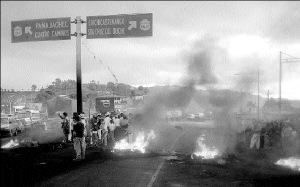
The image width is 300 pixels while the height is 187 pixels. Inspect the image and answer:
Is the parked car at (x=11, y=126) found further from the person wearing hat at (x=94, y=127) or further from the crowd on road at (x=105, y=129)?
the person wearing hat at (x=94, y=127)

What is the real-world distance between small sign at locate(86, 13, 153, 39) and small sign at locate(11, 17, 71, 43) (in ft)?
3.86

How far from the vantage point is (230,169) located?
10.5 m

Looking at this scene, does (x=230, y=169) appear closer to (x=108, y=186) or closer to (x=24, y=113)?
(x=108, y=186)

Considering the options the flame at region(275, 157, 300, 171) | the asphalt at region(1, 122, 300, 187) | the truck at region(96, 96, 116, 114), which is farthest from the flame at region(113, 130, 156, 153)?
the truck at region(96, 96, 116, 114)

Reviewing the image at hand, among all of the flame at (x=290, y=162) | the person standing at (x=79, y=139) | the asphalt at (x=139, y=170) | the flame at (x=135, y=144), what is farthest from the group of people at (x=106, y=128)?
the flame at (x=290, y=162)

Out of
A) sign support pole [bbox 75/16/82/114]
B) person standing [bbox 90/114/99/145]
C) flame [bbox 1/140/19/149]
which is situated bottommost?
flame [bbox 1/140/19/149]

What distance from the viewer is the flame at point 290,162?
1064 centimetres

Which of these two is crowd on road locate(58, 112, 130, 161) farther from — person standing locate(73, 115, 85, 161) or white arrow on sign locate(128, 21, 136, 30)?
white arrow on sign locate(128, 21, 136, 30)

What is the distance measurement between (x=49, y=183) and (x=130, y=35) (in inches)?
416

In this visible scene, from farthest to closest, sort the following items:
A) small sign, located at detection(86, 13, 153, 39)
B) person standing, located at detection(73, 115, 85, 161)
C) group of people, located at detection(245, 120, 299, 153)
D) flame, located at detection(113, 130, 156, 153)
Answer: small sign, located at detection(86, 13, 153, 39)
flame, located at detection(113, 130, 156, 153)
group of people, located at detection(245, 120, 299, 153)
person standing, located at detection(73, 115, 85, 161)

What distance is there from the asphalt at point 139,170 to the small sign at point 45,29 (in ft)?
22.3

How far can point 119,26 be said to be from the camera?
699 inches

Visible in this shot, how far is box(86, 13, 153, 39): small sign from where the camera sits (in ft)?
56.5

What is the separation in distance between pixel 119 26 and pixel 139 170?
9.55m
